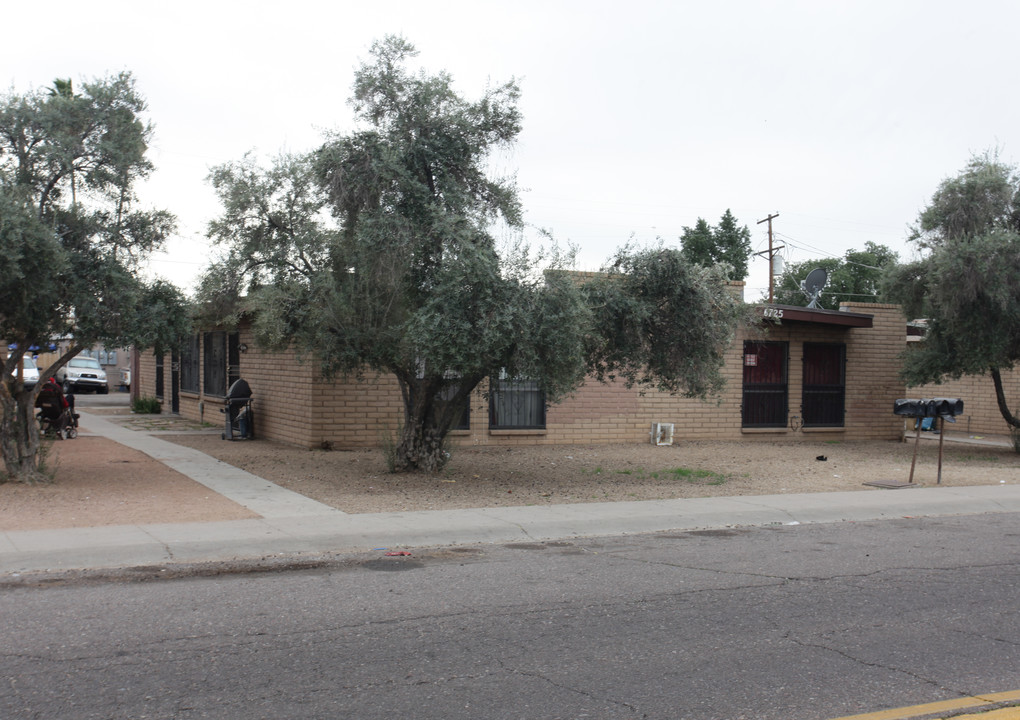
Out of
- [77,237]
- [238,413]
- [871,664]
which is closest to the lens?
[871,664]

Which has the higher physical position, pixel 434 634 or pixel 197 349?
pixel 197 349

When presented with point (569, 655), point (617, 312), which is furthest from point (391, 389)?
point (569, 655)

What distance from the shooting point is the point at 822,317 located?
69.0 ft

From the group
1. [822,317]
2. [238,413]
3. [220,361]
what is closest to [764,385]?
[822,317]

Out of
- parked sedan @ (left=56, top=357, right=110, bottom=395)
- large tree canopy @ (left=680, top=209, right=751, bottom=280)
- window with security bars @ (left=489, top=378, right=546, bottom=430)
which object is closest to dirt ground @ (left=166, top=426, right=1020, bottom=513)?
window with security bars @ (left=489, top=378, right=546, bottom=430)

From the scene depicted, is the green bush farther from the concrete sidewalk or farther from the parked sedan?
the parked sedan

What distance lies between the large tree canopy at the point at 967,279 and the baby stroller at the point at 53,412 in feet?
59.5

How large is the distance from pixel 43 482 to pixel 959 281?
16.8 metres

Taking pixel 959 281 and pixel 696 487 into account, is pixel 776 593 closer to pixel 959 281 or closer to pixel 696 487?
pixel 696 487

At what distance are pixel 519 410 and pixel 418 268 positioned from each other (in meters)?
7.61

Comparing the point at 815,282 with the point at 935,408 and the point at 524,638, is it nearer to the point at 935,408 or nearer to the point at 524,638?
the point at 935,408

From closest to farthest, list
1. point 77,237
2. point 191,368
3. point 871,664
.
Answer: point 871,664 < point 77,237 < point 191,368

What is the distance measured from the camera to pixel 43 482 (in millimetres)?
11820

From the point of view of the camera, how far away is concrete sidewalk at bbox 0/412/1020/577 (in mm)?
8391
